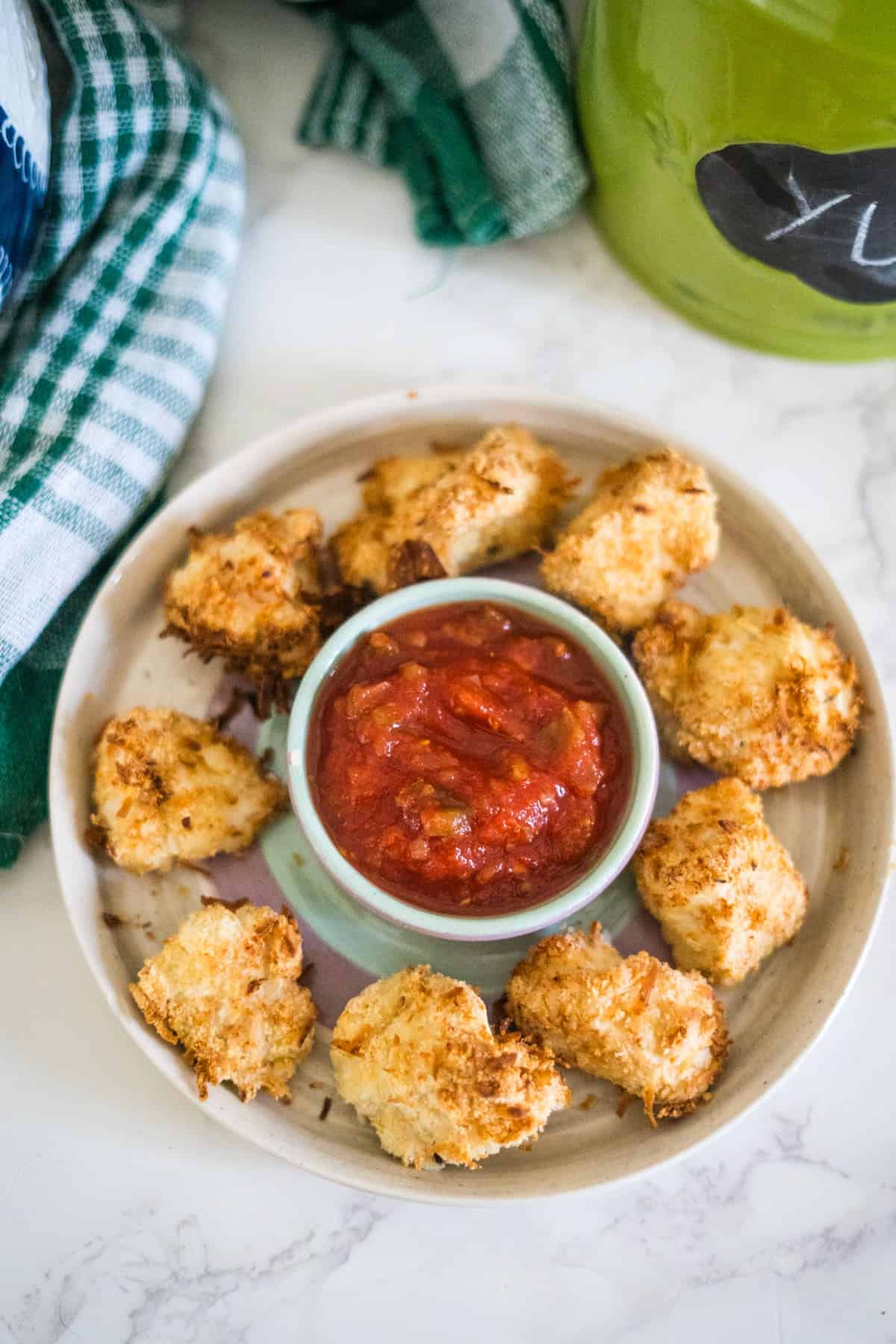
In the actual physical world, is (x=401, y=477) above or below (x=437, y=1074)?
above

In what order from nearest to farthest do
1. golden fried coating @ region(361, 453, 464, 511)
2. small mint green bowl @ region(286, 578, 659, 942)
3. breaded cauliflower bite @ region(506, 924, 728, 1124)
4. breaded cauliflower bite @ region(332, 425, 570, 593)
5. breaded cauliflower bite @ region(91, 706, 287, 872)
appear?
small mint green bowl @ region(286, 578, 659, 942) → breaded cauliflower bite @ region(506, 924, 728, 1124) → breaded cauliflower bite @ region(91, 706, 287, 872) → breaded cauliflower bite @ region(332, 425, 570, 593) → golden fried coating @ region(361, 453, 464, 511)

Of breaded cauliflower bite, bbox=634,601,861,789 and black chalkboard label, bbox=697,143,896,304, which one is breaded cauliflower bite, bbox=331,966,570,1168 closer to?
breaded cauliflower bite, bbox=634,601,861,789

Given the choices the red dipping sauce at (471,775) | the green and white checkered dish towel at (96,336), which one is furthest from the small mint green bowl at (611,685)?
the green and white checkered dish towel at (96,336)

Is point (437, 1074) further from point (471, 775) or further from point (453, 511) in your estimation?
point (453, 511)

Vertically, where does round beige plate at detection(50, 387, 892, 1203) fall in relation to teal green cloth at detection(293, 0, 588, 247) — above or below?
below

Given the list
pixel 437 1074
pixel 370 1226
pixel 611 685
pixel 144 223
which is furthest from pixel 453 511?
pixel 370 1226

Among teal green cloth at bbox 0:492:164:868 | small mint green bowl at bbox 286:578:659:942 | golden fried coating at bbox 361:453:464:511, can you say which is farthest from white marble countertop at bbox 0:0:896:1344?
golden fried coating at bbox 361:453:464:511

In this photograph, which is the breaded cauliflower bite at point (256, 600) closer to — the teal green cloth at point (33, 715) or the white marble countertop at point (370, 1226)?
the teal green cloth at point (33, 715)
